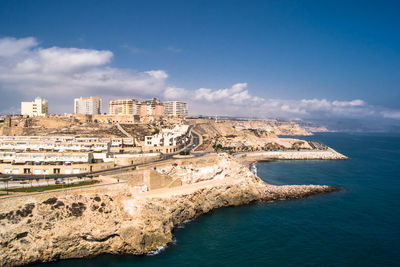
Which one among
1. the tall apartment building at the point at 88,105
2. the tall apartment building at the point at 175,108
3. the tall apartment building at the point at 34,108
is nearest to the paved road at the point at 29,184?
the tall apartment building at the point at 34,108

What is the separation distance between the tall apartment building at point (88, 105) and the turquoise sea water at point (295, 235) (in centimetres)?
9480

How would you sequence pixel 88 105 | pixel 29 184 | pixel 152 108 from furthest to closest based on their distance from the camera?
pixel 152 108, pixel 88 105, pixel 29 184

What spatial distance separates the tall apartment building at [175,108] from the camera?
13362 cm

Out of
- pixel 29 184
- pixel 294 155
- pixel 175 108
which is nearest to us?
pixel 29 184

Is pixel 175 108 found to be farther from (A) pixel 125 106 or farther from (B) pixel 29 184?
(B) pixel 29 184

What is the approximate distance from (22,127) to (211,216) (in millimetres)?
65595

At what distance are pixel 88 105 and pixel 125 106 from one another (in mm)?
15674

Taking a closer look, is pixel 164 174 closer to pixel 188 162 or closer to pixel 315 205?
pixel 188 162

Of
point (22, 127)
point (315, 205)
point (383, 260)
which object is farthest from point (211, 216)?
point (22, 127)

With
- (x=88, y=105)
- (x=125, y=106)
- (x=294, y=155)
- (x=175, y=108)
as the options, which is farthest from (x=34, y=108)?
(x=294, y=155)

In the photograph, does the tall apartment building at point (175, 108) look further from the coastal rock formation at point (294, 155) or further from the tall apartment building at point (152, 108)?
the coastal rock formation at point (294, 155)

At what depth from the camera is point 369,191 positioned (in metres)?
48.6

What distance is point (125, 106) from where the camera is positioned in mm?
118562

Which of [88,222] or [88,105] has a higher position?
[88,105]
